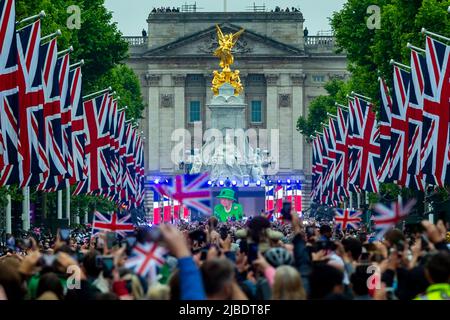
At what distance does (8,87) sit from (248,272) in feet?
63.0

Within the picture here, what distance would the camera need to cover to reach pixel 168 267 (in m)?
20.1

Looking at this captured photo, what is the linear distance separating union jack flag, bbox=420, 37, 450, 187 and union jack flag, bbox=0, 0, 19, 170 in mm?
10906

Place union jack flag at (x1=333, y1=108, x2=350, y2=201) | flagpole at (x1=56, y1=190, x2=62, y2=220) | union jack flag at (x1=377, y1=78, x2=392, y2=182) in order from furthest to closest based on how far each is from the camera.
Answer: flagpole at (x1=56, y1=190, x2=62, y2=220) < union jack flag at (x1=333, y1=108, x2=350, y2=201) < union jack flag at (x1=377, y1=78, x2=392, y2=182)

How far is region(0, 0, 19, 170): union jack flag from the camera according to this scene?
38.3 m

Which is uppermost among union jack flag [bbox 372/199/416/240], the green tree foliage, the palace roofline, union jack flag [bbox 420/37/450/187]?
the palace roofline

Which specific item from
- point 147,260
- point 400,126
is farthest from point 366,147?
point 147,260

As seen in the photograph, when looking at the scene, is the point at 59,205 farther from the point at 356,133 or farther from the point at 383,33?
the point at 383,33

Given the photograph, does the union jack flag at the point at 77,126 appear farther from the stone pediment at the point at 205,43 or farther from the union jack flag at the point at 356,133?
the stone pediment at the point at 205,43

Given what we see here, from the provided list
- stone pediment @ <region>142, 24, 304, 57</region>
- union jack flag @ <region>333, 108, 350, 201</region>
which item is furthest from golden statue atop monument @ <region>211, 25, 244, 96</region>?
union jack flag @ <region>333, 108, 350, 201</region>

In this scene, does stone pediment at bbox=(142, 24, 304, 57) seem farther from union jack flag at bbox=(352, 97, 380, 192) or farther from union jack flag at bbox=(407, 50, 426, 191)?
union jack flag at bbox=(407, 50, 426, 191)
